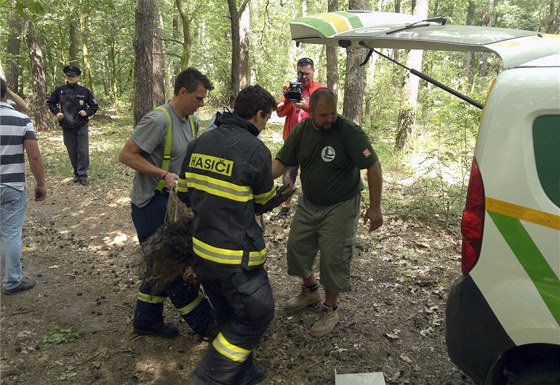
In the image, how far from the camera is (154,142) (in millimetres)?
3244

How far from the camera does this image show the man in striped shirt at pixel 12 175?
4.01 meters

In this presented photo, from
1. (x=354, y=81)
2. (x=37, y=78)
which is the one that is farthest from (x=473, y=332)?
(x=37, y=78)

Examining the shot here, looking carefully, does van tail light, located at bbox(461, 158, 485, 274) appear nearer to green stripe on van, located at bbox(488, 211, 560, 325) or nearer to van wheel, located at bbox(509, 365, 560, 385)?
green stripe on van, located at bbox(488, 211, 560, 325)

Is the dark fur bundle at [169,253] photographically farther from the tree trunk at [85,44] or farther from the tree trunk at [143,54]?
the tree trunk at [85,44]

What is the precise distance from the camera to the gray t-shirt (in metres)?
3.21

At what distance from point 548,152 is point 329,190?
6.08 feet

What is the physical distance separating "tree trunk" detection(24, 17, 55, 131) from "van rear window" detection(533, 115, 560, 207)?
15.3 meters

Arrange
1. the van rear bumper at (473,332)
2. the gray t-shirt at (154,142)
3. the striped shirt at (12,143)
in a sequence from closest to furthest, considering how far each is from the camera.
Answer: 1. the van rear bumper at (473,332)
2. the gray t-shirt at (154,142)
3. the striped shirt at (12,143)

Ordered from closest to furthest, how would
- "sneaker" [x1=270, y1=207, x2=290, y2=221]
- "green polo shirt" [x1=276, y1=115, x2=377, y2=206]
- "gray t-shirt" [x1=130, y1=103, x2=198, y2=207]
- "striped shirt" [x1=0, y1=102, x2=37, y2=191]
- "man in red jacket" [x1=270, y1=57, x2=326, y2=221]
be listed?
"gray t-shirt" [x1=130, y1=103, x2=198, y2=207] → "green polo shirt" [x1=276, y1=115, x2=377, y2=206] → "striped shirt" [x1=0, y1=102, x2=37, y2=191] → "man in red jacket" [x1=270, y1=57, x2=326, y2=221] → "sneaker" [x1=270, y1=207, x2=290, y2=221]

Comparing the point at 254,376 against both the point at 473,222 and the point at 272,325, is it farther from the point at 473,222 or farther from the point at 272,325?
the point at 473,222

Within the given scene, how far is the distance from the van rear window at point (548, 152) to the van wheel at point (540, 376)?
0.77 metres

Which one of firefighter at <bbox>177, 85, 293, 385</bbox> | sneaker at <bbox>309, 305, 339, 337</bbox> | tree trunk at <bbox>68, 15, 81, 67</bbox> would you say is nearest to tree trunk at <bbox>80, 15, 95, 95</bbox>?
tree trunk at <bbox>68, 15, 81, 67</bbox>

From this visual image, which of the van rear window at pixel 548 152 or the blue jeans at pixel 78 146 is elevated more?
the van rear window at pixel 548 152

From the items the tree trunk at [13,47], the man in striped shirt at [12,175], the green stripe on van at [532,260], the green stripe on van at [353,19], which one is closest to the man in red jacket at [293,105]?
the green stripe on van at [353,19]
